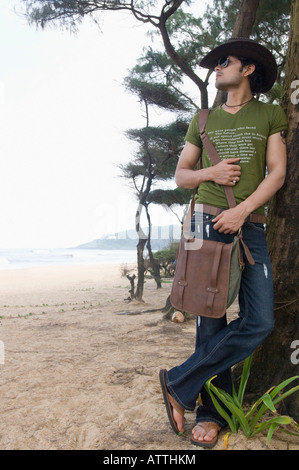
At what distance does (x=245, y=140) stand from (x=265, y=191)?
274mm

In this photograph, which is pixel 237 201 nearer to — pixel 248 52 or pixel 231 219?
pixel 231 219

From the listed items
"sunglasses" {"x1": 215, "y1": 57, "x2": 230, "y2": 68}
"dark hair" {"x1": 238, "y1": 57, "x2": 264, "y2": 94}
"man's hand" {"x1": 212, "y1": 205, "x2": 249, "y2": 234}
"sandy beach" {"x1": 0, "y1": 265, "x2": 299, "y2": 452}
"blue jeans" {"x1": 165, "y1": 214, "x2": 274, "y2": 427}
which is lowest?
"sandy beach" {"x1": 0, "y1": 265, "x2": 299, "y2": 452}

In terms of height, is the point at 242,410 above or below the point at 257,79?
below

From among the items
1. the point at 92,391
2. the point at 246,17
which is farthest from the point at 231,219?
the point at 246,17

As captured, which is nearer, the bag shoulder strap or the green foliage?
the green foliage

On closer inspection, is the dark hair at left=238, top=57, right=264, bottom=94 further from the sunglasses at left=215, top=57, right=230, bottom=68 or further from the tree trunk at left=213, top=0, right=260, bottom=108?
the tree trunk at left=213, top=0, right=260, bottom=108

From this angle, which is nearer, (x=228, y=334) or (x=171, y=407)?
(x=228, y=334)

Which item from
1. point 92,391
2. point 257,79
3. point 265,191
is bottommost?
point 92,391

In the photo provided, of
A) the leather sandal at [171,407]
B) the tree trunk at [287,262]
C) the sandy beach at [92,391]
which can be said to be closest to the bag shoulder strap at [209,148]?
the tree trunk at [287,262]

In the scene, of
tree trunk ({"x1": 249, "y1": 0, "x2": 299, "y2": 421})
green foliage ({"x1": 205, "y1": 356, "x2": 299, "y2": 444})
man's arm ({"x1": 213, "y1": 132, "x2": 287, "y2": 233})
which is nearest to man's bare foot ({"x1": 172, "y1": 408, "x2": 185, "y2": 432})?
green foliage ({"x1": 205, "y1": 356, "x2": 299, "y2": 444})

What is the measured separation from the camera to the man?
1937mm

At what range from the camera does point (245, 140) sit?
6.56ft
